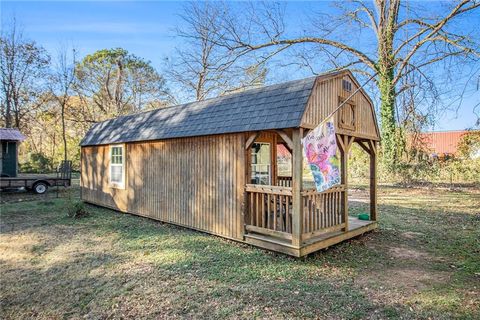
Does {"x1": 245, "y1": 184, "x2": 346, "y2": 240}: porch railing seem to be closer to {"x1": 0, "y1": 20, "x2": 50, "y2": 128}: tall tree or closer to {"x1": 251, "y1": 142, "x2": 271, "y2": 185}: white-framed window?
{"x1": 251, "y1": 142, "x2": 271, "y2": 185}: white-framed window

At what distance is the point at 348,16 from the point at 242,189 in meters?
12.7

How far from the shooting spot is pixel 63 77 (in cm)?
2209

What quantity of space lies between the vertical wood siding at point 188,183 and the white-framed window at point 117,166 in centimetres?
22

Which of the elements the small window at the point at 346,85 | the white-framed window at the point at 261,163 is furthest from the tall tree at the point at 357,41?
the white-framed window at the point at 261,163

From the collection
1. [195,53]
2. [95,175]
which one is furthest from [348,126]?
[195,53]

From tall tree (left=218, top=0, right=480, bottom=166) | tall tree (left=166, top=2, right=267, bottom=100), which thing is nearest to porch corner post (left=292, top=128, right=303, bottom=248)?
tall tree (left=218, top=0, right=480, bottom=166)

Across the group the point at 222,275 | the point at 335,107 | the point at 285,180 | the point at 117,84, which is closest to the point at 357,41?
the point at 285,180

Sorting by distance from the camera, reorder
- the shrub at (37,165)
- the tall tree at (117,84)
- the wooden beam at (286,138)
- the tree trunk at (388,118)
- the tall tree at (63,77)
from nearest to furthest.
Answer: the wooden beam at (286,138)
the tree trunk at (388,118)
the shrub at (37,165)
the tall tree at (63,77)
the tall tree at (117,84)

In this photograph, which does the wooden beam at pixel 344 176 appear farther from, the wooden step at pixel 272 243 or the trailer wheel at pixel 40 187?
the trailer wheel at pixel 40 187

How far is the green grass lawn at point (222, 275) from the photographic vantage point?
11.5 feet

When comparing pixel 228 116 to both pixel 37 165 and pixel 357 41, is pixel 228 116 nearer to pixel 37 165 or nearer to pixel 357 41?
pixel 357 41

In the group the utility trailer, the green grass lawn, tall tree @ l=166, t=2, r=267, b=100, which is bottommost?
the green grass lawn

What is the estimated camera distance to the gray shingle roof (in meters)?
5.23

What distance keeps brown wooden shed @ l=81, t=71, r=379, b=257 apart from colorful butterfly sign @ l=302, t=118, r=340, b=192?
181 mm
